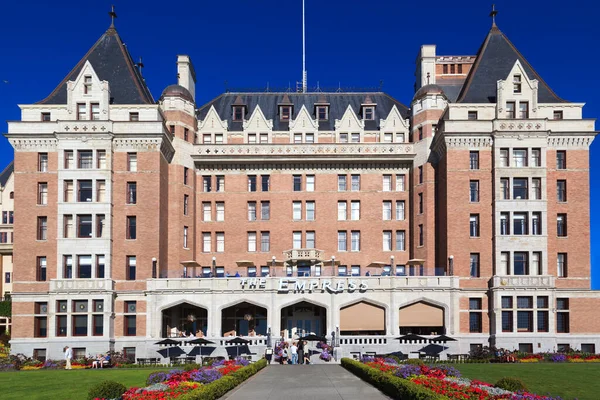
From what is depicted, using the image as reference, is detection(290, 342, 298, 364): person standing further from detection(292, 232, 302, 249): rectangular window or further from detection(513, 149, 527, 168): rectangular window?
detection(513, 149, 527, 168): rectangular window

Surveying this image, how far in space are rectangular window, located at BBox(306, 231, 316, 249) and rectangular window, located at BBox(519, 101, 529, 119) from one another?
2243cm

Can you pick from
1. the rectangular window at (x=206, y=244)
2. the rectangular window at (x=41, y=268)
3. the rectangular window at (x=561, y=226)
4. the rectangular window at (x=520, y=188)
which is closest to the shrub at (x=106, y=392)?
the rectangular window at (x=41, y=268)

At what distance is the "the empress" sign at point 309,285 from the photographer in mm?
66875

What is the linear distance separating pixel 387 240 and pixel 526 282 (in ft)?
50.6

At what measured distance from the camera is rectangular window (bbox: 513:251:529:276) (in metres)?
66.2

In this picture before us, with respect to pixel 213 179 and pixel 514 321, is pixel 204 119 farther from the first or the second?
pixel 514 321

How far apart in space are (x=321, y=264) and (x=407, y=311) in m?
10.9

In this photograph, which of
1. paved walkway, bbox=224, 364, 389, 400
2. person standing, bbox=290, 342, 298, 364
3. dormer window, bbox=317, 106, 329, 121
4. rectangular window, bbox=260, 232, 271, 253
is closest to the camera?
paved walkway, bbox=224, 364, 389, 400

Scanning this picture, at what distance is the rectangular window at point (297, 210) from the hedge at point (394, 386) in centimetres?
3712

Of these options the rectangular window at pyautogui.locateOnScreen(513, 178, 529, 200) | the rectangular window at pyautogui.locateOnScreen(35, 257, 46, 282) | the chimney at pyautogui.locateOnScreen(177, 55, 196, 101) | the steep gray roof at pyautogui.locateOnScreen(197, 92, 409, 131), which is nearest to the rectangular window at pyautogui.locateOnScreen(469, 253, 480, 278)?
the rectangular window at pyautogui.locateOnScreen(513, 178, 529, 200)

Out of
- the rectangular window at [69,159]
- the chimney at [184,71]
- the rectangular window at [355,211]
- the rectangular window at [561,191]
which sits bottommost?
the rectangular window at [355,211]

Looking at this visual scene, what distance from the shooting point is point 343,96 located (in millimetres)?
85062

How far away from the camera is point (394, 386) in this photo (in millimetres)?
29688

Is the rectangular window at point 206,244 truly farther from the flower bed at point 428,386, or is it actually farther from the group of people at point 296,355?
the flower bed at point 428,386
